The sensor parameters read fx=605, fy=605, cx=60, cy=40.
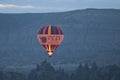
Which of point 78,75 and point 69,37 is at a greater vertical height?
point 69,37

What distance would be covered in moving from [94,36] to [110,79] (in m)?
70.9

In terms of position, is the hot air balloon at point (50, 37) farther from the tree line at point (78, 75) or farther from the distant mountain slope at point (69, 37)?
the distant mountain slope at point (69, 37)

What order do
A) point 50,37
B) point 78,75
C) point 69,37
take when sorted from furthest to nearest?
1. point 69,37
2. point 78,75
3. point 50,37

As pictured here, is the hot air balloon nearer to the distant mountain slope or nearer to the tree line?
the tree line

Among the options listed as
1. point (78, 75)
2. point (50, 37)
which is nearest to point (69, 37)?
point (78, 75)

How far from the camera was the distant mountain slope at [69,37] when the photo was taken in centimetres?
10144

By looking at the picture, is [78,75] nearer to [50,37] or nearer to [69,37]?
[50,37]

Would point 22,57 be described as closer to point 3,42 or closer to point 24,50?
point 24,50

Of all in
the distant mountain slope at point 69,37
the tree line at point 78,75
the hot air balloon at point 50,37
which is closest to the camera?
the hot air balloon at point 50,37

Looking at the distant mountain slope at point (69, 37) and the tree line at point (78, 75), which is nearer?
the tree line at point (78, 75)

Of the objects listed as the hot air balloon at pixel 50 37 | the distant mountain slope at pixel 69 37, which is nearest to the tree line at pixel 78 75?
the hot air balloon at pixel 50 37

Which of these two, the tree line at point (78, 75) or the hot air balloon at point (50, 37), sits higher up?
the hot air balloon at point (50, 37)

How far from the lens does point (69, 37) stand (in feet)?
408

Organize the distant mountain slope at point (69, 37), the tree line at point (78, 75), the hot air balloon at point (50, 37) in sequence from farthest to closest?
the distant mountain slope at point (69, 37) → the tree line at point (78, 75) → the hot air balloon at point (50, 37)
